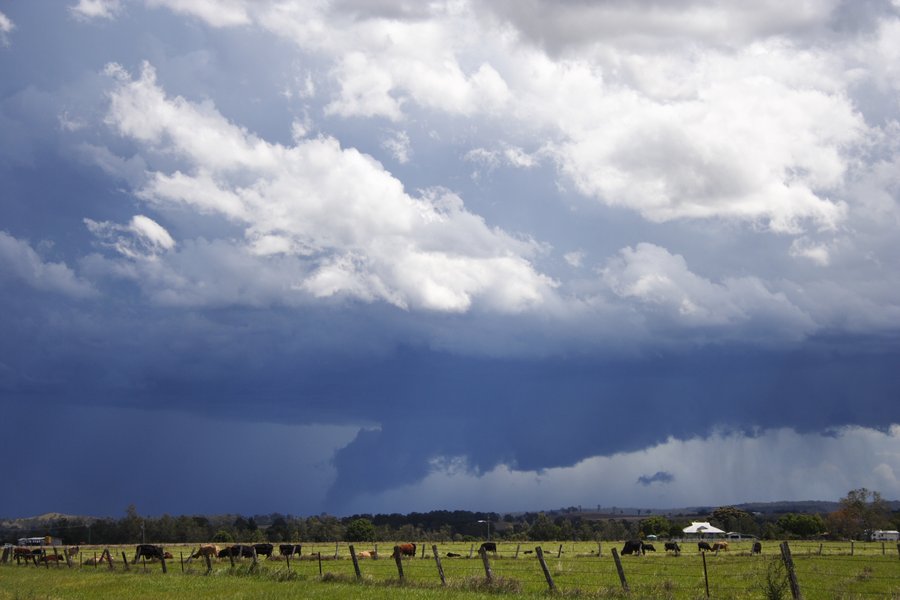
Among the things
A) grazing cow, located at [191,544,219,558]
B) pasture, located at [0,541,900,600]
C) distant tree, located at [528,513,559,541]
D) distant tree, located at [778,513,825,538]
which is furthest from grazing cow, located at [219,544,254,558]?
distant tree, located at [778,513,825,538]

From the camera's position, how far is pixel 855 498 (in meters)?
185

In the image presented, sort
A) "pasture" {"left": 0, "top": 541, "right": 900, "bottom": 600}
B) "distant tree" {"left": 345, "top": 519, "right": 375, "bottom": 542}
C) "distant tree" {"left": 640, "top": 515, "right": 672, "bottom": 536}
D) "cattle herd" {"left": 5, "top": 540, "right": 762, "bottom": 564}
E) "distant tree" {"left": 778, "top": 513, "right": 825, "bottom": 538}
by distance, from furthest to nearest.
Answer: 1. "distant tree" {"left": 640, "top": 515, "right": 672, "bottom": 536}
2. "distant tree" {"left": 345, "top": 519, "right": 375, "bottom": 542}
3. "distant tree" {"left": 778, "top": 513, "right": 825, "bottom": 538}
4. "cattle herd" {"left": 5, "top": 540, "right": 762, "bottom": 564}
5. "pasture" {"left": 0, "top": 541, "right": 900, "bottom": 600}

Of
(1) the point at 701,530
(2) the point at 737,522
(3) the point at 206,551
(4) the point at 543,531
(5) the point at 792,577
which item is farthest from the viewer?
(2) the point at 737,522

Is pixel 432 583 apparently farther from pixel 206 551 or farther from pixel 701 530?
pixel 701 530

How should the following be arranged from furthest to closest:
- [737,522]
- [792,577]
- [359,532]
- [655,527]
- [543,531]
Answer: [737,522], [543,531], [655,527], [359,532], [792,577]

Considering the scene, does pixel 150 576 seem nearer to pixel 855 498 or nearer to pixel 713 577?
pixel 713 577

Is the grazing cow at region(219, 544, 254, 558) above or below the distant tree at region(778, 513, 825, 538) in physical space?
above

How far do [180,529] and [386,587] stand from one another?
182 meters

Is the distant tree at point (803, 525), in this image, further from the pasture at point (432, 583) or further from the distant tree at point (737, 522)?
the pasture at point (432, 583)

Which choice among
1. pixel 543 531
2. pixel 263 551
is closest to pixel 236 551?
pixel 263 551

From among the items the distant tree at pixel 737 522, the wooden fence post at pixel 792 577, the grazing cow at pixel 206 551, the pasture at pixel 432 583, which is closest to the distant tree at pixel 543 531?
the distant tree at pixel 737 522

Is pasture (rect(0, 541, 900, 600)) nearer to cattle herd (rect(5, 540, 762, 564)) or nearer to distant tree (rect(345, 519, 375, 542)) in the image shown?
cattle herd (rect(5, 540, 762, 564))

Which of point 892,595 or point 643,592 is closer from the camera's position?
point 892,595

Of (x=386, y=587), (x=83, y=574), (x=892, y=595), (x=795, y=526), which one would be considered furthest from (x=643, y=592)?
(x=795, y=526)
